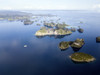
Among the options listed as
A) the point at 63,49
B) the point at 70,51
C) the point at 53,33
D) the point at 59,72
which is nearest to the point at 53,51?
the point at 63,49

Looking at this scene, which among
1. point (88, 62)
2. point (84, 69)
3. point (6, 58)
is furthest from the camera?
point (6, 58)

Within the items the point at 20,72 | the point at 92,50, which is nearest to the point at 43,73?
the point at 20,72

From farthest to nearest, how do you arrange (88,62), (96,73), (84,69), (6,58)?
(6,58), (88,62), (84,69), (96,73)

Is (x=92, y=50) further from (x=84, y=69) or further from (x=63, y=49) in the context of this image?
(x=84, y=69)

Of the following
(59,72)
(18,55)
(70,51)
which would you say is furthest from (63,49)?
(18,55)

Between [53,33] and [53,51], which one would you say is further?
[53,33]

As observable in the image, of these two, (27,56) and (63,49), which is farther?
(63,49)

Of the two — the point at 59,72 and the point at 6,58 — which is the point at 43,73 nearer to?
the point at 59,72

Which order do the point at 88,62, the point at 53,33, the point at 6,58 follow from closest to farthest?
the point at 88,62
the point at 6,58
the point at 53,33

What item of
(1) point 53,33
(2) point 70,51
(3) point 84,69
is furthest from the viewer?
(1) point 53,33
